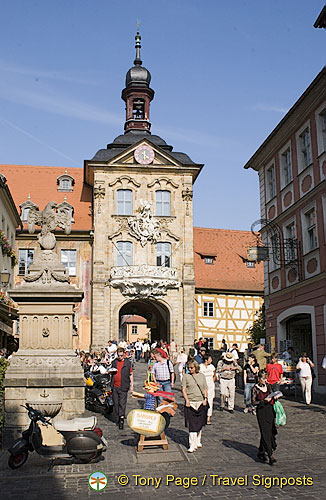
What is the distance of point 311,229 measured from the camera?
65.1ft

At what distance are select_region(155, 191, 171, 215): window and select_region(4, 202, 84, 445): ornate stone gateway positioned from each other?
81.4ft

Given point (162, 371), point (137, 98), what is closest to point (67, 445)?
point (162, 371)

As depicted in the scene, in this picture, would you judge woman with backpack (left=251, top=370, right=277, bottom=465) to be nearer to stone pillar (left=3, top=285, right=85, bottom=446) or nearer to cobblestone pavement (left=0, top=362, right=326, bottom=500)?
cobblestone pavement (left=0, top=362, right=326, bottom=500)

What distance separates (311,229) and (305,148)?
10.1ft

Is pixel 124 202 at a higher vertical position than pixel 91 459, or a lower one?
higher

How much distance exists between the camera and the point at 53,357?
11.0 m

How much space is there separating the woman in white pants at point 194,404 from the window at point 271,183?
49.3ft

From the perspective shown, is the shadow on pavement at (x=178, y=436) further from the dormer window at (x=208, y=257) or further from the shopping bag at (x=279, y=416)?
the dormer window at (x=208, y=257)

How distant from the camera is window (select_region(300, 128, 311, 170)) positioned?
20.2 meters

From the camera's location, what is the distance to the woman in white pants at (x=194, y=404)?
9.43 metres

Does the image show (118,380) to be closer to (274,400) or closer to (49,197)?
(274,400)

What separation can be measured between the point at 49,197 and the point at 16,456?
3291 centimetres

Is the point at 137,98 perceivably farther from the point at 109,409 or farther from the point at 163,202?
the point at 109,409

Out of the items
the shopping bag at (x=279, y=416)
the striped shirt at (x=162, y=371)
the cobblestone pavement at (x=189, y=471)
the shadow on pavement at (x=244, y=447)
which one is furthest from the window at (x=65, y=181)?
the shopping bag at (x=279, y=416)
